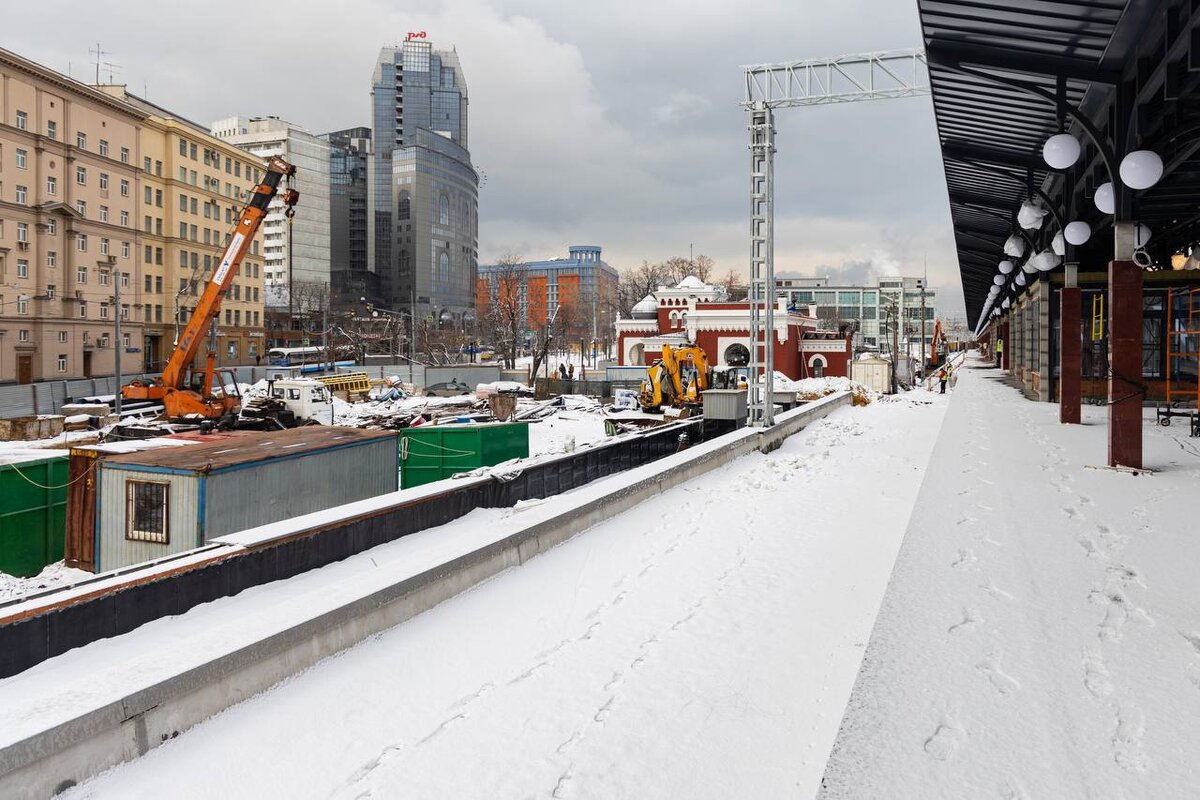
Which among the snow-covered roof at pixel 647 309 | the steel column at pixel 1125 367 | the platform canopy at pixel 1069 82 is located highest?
the snow-covered roof at pixel 647 309

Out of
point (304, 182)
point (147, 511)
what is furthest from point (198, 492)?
point (304, 182)

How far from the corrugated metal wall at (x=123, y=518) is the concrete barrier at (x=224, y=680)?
20.5 ft

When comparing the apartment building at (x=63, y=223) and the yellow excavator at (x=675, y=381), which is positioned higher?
the apartment building at (x=63, y=223)

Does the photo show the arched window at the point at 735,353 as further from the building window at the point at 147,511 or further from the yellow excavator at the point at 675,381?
the building window at the point at 147,511

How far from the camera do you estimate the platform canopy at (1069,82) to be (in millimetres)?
8883

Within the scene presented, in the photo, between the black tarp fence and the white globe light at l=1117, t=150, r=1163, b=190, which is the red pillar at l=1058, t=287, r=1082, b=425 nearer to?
the white globe light at l=1117, t=150, r=1163, b=190

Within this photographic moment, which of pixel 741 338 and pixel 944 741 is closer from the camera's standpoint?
pixel 944 741

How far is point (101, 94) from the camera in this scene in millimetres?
57969

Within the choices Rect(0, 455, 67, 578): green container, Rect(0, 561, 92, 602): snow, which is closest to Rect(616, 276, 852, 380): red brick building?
Rect(0, 455, 67, 578): green container

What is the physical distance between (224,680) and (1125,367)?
34.8ft

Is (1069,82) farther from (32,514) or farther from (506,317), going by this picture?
(506,317)

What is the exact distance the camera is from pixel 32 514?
42.9 ft

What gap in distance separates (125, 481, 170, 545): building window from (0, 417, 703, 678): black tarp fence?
4178mm

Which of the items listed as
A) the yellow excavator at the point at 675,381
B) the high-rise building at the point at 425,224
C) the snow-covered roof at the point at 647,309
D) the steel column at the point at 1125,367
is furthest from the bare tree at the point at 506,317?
the steel column at the point at 1125,367
